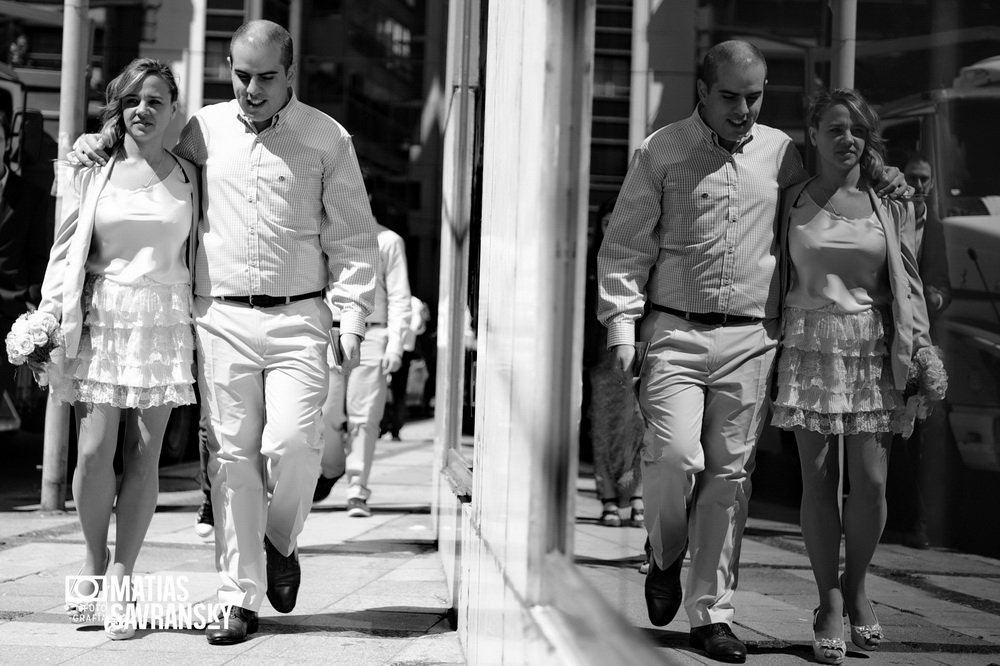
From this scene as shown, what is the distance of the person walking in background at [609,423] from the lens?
104 inches

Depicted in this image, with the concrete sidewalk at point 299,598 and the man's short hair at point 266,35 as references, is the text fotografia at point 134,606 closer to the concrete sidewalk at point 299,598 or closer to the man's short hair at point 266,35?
the concrete sidewalk at point 299,598

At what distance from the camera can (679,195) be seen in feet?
Answer: 11.2

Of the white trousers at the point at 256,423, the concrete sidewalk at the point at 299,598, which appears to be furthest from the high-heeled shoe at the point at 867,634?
the white trousers at the point at 256,423

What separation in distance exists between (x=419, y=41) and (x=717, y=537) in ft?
38.5

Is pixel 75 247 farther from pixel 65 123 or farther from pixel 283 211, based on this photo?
pixel 65 123

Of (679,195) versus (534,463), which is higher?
(679,195)

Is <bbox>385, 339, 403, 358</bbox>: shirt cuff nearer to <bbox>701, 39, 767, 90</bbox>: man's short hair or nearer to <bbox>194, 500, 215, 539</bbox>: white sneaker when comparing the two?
<bbox>194, 500, 215, 539</bbox>: white sneaker

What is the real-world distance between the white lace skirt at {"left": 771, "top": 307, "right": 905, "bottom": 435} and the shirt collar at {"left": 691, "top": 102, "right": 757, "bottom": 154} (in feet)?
1.45

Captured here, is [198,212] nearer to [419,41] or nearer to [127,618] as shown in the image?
[127,618]

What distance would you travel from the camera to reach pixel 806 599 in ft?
7.70

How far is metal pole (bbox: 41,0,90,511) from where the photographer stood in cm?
777

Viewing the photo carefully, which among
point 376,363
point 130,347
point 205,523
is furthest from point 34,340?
point 376,363

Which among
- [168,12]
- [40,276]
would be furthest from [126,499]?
[168,12]

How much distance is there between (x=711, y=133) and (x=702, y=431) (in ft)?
2.79
